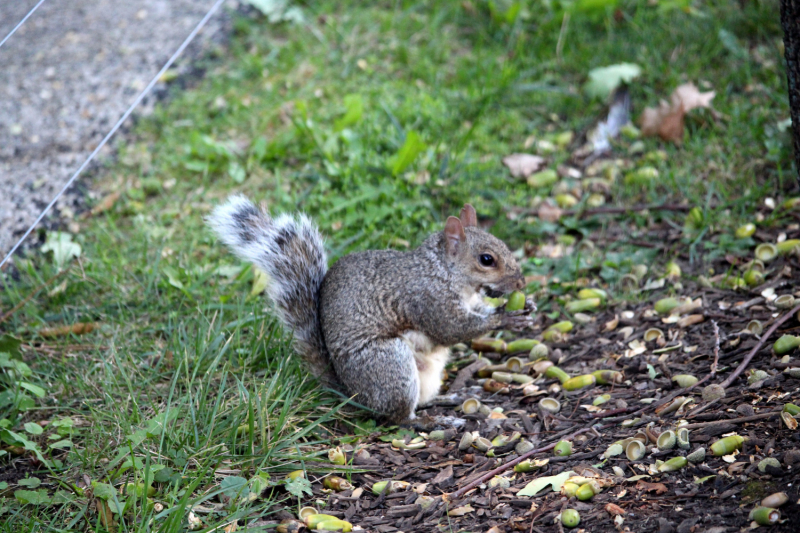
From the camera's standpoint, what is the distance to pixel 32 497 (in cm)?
221

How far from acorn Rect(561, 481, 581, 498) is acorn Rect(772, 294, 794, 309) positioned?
117 centimetres

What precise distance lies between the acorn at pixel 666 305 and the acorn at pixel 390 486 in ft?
4.32

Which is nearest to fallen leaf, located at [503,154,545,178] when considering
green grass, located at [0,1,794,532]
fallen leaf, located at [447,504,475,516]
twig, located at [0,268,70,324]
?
green grass, located at [0,1,794,532]

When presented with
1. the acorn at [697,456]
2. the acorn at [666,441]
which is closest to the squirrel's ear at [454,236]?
the acorn at [666,441]

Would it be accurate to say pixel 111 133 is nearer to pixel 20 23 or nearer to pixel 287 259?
pixel 20 23

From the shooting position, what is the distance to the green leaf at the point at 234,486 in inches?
86.1

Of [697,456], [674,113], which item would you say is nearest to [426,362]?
[697,456]

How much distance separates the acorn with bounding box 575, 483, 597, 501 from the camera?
6.91 ft

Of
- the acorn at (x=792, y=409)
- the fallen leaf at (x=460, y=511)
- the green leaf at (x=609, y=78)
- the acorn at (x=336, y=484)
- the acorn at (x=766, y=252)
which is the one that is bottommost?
the acorn at (x=336, y=484)

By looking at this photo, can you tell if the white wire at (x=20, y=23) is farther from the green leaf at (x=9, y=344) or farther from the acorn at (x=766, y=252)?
the acorn at (x=766, y=252)

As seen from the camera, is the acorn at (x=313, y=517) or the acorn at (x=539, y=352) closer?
the acorn at (x=313, y=517)

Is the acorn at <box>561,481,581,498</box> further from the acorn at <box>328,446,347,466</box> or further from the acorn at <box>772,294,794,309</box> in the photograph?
the acorn at <box>772,294,794,309</box>

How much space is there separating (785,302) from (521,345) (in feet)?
3.29

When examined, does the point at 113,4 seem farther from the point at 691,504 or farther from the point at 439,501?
the point at 691,504
